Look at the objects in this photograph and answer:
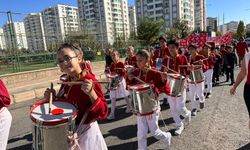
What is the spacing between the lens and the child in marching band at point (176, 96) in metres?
4.97

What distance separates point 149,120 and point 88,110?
154 cm

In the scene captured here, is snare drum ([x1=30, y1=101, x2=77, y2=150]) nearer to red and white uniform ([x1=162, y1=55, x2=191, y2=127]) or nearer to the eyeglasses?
the eyeglasses

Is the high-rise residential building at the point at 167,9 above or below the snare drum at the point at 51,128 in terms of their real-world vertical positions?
above

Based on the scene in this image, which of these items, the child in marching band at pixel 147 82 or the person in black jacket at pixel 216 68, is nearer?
the child in marching band at pixel 147 82

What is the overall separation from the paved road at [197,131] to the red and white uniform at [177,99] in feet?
1.14

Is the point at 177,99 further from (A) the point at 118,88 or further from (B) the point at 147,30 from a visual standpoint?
A: (B) the point at 147,30

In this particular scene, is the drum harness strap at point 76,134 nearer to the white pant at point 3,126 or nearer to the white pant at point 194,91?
the white pant at point 3,126

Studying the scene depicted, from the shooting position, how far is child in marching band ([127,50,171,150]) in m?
3.76

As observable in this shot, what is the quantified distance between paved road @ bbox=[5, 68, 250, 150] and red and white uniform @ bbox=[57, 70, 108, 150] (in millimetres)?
2098

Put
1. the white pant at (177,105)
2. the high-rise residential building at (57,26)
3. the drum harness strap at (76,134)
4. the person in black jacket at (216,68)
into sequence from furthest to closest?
the high-rise residential building at (57,26) → the person in black jacket at (216,68) → the white pant at (177,105) → the drum harness strap at (76,134)

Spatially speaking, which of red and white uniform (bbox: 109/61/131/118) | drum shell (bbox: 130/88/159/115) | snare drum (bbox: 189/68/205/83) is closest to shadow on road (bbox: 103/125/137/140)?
red and white uniform (bbox: 109/61/131/118)

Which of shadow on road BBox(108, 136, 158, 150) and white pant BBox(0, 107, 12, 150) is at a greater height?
white pant BBox(0, 107, 12, 150)

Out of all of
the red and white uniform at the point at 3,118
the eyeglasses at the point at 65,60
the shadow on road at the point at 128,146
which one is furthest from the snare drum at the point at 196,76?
the red and white uniform at the point at 3,118

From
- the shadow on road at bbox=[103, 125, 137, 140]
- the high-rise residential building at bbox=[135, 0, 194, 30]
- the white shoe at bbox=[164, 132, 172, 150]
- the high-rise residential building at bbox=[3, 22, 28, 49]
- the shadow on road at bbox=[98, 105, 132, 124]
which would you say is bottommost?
the shadow on road at bbox=[98, 105, 132, 124]
